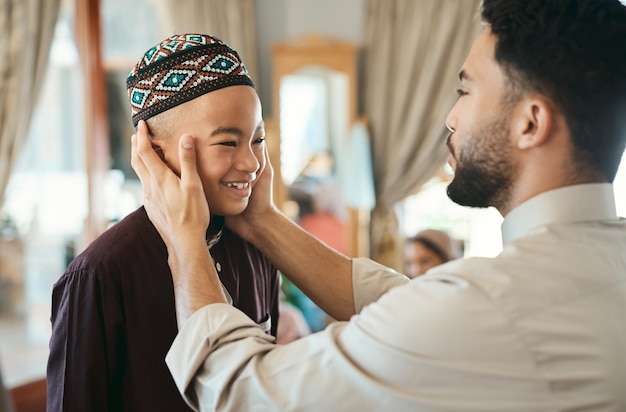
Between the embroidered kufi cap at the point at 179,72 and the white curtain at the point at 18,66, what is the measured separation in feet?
7.49

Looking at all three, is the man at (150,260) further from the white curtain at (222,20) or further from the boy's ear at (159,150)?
the white curtain at (222,20)

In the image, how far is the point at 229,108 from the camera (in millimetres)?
1413

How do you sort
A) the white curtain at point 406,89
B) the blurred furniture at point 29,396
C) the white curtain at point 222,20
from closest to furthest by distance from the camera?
the blurred furniture at point 29,396 → the white curtain at point 222,20 → the white curtain at point 406,89

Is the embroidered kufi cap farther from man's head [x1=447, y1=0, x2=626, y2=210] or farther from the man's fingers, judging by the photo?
man's head [x1=447, y1=0, x2=626, y2=210]

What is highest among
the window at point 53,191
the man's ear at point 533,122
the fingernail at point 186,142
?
the man's ear at point 533,122

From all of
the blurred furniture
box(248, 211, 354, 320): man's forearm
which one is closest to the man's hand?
box(248, 211, 354, 320): man's forearm

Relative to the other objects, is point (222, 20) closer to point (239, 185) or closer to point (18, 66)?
point (18, 66)

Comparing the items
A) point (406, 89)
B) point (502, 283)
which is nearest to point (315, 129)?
point (406, 89)

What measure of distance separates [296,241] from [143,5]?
336 cm

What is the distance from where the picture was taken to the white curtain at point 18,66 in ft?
11.2

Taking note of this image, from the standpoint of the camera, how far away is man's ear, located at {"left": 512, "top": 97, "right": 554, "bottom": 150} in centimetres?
122

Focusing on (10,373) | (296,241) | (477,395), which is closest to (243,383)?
(477,395)

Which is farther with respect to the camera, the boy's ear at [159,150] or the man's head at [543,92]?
the boy's ear at [159,150]

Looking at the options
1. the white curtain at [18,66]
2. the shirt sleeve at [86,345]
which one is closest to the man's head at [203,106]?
the shirt sleeve at [86,345]
